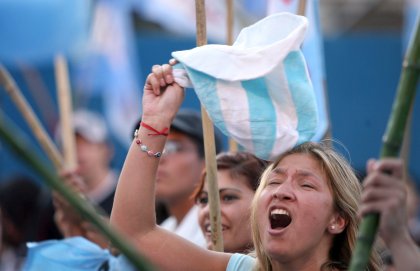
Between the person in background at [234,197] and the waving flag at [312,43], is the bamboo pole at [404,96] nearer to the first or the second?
the person in background at [234,197]

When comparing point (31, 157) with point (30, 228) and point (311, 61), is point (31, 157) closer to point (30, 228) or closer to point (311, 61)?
point (311, 61)

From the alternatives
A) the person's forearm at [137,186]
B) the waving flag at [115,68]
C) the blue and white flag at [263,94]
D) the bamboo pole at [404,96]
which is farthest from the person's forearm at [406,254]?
the waving flag at [115,68]

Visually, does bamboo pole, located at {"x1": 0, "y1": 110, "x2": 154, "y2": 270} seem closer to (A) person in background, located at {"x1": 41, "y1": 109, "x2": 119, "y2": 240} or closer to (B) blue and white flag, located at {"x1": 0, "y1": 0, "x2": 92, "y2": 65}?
(B) blue and white flag, located at {"x1": 0, "y1": 0, "x2": 92, "y2": 65}

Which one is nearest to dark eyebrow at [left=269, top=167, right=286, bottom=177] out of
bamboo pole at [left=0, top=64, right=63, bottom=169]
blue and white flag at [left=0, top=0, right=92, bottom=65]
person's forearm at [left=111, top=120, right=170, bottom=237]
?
person's forearm at [left=111, top=120, right=170, bottom=237]

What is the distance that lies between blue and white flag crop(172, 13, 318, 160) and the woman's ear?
1.05ft

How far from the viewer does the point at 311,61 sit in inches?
181

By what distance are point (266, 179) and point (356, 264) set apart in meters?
1.11

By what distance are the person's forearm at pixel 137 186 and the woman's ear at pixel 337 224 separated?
53 cm

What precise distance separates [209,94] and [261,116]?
0.16 metres

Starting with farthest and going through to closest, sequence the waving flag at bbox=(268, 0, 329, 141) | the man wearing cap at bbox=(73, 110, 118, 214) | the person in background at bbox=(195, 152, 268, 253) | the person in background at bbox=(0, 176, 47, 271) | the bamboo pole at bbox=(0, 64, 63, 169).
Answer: the man wearing cap at bbox=(73, 110, 118, 214)
the person in background at bbox=(0, 176, 47, 271)
the bamboo pole at bbox=(0, 64, 63, 169)
the waving flag at bbox=(268, 0, 329, 141)
the person in background at bbox=(195, 152, 268, 253)

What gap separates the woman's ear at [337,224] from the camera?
3275mm

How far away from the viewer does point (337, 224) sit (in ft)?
10.8

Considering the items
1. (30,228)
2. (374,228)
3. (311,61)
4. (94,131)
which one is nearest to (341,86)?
(94,131)

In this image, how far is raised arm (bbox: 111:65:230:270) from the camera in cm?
324
